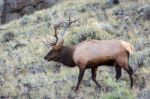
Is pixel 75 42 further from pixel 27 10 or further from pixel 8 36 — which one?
pixel 27 10

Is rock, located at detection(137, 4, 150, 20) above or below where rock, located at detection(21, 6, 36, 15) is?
above

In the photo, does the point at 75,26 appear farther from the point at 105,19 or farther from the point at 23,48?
the point at 23,48

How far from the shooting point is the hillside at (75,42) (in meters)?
11.1

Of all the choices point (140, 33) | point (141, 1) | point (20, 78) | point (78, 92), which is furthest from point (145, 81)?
point (141, 1)

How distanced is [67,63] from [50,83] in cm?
102

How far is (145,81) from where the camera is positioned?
11320 mm

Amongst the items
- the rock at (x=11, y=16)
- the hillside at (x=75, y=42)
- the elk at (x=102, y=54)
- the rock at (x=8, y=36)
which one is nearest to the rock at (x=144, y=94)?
the hillside at (x=75, y=42)

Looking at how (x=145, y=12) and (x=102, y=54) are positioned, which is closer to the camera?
(x=102, y=54)

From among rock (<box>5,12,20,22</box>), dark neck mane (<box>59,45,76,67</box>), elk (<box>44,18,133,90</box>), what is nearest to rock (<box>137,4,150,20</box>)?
dark neck mane (<box>59,45,76,67</box>)

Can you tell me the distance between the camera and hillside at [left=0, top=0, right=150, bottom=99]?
36.5 ft

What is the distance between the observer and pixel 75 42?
1688cm

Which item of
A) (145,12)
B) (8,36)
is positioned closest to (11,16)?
(8,36)

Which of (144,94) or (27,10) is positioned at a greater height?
(144,94)

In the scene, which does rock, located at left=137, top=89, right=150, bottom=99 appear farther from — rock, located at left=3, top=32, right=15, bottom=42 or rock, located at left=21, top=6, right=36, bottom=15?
rock, located at left=21, top=6, right=36, bottom=15
